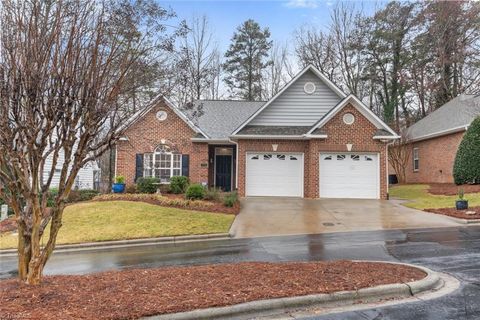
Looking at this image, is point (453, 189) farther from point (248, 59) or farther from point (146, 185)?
point (248, 59)

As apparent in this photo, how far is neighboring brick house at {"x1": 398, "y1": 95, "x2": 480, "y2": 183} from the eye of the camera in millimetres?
23734

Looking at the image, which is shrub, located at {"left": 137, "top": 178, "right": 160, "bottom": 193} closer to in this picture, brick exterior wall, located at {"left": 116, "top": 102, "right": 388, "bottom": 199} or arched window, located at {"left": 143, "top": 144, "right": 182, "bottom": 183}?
arched window, located at {"left": 143, "top": 144, "right": 182, "bottom": 183}

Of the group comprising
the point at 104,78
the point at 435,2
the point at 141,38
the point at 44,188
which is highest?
the point at 435,2

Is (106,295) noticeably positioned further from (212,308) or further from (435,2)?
(435,2)

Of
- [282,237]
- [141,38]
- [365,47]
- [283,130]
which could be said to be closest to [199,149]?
[283,130]

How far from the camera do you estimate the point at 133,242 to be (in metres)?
11.9

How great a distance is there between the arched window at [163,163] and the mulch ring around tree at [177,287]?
48.4 ft

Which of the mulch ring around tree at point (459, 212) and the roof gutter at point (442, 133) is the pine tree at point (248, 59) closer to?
the roof gutter at point (442, 133)

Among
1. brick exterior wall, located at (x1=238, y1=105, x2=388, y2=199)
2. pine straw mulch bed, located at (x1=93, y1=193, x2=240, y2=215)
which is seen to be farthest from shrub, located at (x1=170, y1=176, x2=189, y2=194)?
brick exterior wall, located at (x1=238, y1=105, x2=388, y2=199)

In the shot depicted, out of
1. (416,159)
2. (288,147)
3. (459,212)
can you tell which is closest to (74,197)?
(288,147)

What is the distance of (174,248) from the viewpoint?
10711 mm

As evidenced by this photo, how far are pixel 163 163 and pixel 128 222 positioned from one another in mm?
8177

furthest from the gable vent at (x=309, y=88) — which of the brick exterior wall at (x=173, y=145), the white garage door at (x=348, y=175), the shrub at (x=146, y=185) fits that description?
the shrub at (x=146, y=185)

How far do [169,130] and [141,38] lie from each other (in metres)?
15.4
